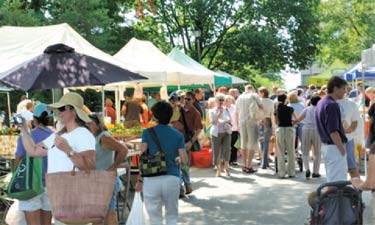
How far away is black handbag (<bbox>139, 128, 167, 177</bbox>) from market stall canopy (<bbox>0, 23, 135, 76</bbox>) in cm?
301

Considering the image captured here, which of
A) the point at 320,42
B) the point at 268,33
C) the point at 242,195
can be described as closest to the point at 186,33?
the point at 268,33

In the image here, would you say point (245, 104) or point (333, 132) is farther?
point (245, 104)

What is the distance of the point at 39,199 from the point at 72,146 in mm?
1540

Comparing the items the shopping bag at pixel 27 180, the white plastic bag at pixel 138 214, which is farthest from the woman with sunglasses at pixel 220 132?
the shopping bag at pixel 27 180

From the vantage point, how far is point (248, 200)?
9.60m

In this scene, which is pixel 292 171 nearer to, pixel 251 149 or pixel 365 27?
pixel 251 149

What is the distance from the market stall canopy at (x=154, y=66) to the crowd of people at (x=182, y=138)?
0.88m

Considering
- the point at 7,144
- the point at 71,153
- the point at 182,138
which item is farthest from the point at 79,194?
the point at 7,144

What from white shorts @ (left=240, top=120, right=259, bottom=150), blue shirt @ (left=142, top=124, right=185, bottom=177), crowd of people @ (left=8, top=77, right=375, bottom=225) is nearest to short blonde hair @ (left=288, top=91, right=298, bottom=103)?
crowd of people @ (left=8, top=77, right=375, bottom=225)

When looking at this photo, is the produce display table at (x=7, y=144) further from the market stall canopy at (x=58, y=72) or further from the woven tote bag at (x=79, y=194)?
the woven tote bag at (x=79, y=194)

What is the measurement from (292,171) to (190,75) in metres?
3.46

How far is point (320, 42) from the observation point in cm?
3934

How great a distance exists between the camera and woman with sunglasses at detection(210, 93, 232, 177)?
40.2 feet

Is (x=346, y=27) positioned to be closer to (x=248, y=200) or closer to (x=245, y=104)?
(x=245, y=104)
